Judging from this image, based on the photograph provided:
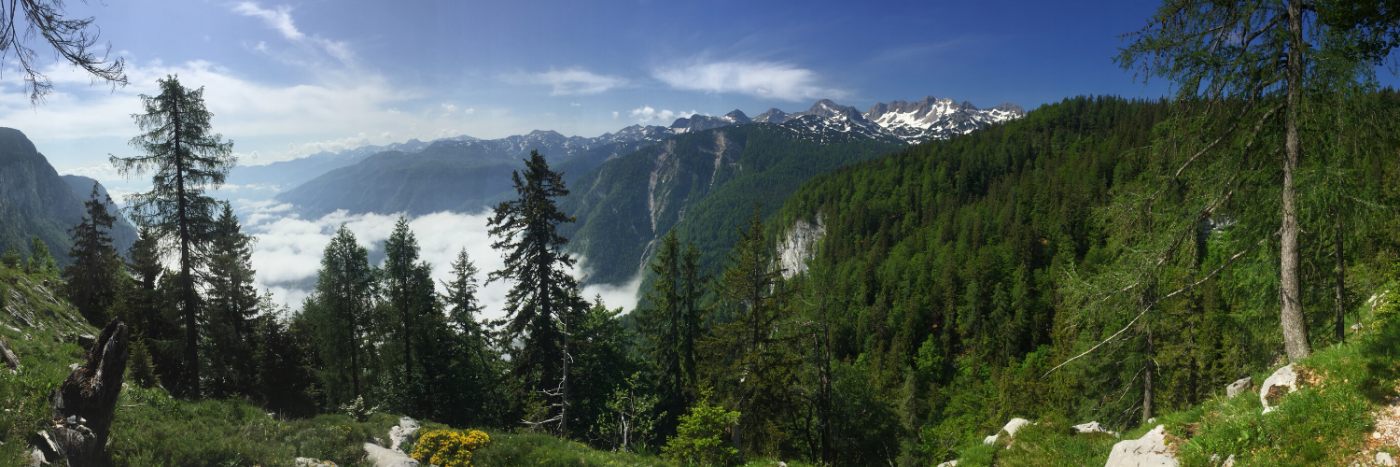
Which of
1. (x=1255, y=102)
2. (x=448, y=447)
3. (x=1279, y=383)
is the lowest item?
(x=448, y=447)

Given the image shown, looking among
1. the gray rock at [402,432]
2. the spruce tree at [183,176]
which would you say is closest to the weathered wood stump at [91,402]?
the gray rock at [402,432]

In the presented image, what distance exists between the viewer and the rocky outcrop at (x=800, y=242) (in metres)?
135

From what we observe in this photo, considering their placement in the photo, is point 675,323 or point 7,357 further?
point 675,323

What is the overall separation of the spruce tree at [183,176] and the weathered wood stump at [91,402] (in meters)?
11.0

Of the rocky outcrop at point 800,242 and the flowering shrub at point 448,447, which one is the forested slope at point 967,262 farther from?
the flowering shrub at point 448,447

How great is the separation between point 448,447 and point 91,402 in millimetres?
Result: 6722

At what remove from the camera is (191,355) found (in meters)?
17.6

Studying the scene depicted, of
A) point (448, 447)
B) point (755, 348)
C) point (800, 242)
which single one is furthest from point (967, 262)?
point (448, 447)

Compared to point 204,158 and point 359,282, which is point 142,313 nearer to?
point 359,282

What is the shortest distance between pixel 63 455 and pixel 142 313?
26922mm

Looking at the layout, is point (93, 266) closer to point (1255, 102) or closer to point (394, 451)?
point (394, 451)

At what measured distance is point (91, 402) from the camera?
827 centimetres

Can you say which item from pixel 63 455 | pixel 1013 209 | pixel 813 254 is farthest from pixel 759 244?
pixel 813 254

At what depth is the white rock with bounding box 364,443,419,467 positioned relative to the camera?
11.8m
